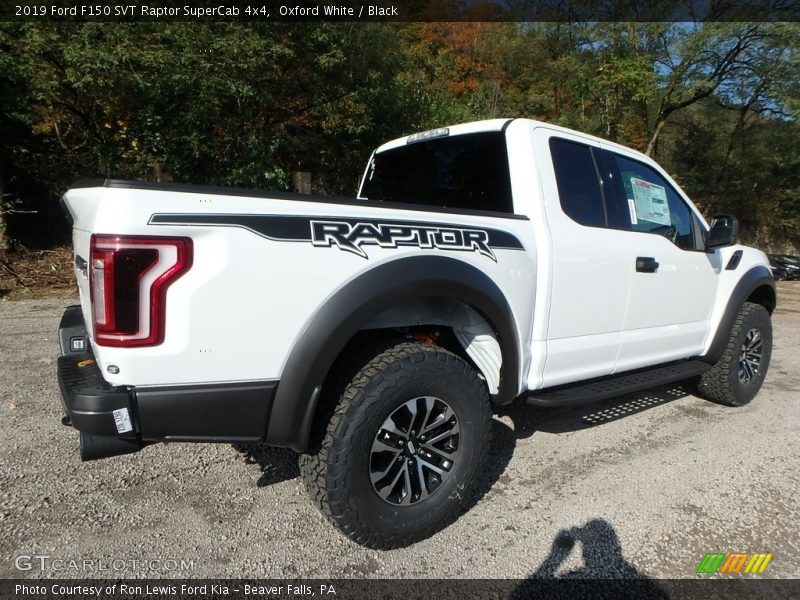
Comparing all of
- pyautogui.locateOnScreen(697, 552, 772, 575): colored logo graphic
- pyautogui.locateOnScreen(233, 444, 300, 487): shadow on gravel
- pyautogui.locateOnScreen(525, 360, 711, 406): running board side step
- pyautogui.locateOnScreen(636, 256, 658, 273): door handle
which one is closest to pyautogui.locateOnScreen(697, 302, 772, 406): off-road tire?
pyautogui.locateOnScreen(525, 360, 711, 406): running board side step

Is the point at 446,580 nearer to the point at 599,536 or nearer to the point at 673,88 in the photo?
the point at 599,536

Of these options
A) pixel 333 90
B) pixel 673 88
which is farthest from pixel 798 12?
pixel 333 90

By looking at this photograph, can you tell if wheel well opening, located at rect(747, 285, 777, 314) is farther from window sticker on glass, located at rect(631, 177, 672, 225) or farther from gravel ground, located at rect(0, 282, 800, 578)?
window sticker on glass, located at rect(631, 177, 672, 225)

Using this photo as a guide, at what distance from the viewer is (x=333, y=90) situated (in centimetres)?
1186

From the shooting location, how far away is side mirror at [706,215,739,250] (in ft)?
11.9

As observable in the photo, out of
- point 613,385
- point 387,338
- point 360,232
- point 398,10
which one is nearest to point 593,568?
point 613,385

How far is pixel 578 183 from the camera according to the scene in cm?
304

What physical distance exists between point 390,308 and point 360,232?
374 millimetres

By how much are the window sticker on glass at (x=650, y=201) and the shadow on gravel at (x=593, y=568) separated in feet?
6.54

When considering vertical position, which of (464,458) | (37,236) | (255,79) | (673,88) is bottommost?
(37,236)

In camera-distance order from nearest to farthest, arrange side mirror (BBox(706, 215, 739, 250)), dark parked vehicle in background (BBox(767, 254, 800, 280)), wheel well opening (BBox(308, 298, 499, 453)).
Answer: wheel well opening (BBox(308, 298, 499, 453)) < side mirror (BBox(706, 215, 739, 250)) < dark parked vehicle in background (BBox(767, 254, 800, 280))

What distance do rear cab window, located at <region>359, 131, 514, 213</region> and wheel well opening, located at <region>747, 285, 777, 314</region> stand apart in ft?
9.52

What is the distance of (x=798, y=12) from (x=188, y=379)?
23.3 meters

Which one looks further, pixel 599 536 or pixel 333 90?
pixel 333 90
